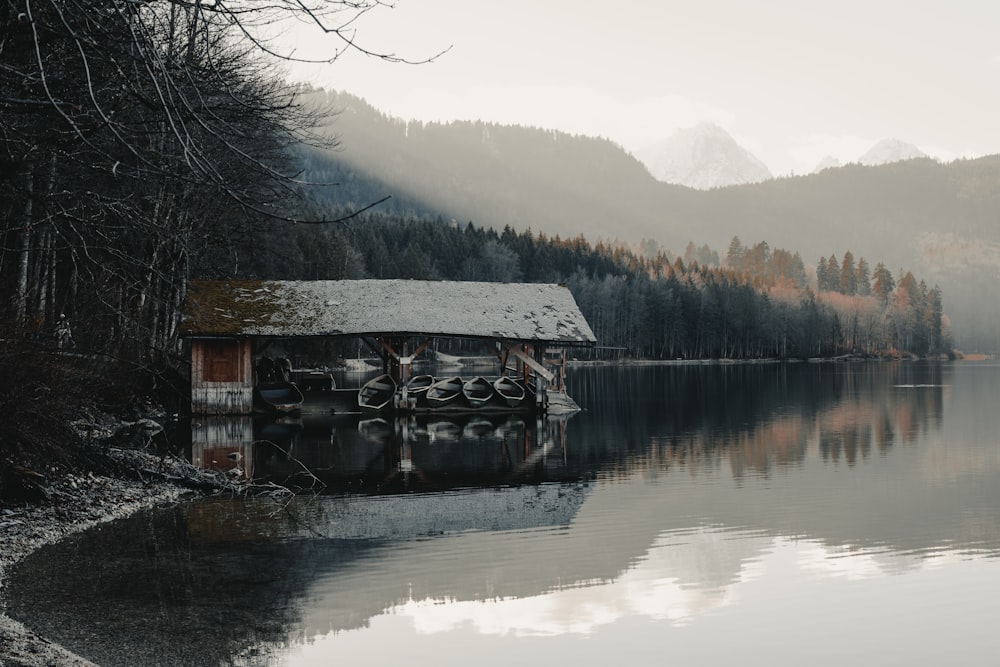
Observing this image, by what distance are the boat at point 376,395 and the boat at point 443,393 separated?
1233mm

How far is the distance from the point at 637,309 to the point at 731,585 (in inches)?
4188

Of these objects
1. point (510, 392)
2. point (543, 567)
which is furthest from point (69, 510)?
point (510, 392)

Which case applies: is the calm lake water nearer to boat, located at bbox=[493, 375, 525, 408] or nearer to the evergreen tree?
boat, located at bbox=[493, 375, 525, 408]

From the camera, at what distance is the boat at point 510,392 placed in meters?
33.2

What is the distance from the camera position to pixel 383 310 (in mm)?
32656

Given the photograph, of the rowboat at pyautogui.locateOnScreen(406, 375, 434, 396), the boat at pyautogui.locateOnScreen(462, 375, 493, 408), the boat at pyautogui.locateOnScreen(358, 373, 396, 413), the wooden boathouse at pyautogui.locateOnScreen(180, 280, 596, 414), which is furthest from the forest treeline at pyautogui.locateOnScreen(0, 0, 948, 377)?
the boat at pyautogui.locateOnScreen(462, 375, 493, 408)

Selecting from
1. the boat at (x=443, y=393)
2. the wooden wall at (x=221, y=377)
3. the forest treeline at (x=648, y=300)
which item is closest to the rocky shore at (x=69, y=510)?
the wooden wall at (x=221, y=377)

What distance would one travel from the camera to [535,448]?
2327cm

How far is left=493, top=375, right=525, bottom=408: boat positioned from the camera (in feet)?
109

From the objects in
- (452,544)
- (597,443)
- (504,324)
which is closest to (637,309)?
(504,324)

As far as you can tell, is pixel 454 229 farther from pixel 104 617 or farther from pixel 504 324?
pixel 104 617

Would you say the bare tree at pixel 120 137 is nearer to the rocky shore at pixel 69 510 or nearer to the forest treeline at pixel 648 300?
the rocky shore at pixel 69 510

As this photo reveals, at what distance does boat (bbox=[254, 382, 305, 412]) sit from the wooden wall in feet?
1.91

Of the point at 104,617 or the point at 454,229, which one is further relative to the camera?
the point at 454,229
